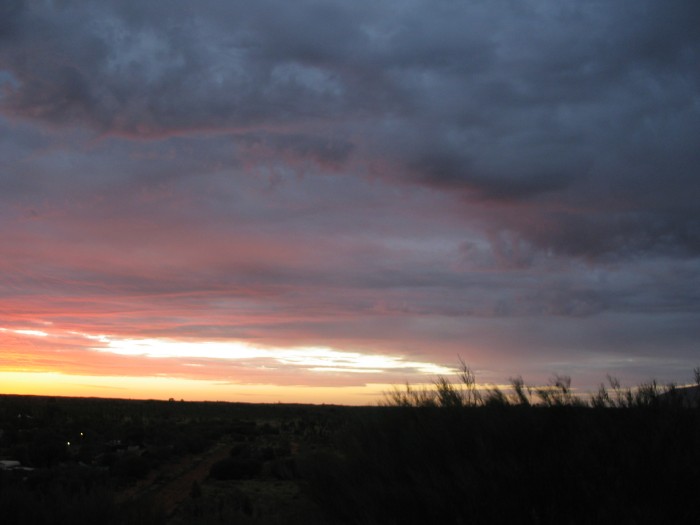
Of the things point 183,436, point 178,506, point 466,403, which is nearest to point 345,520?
point 466,403

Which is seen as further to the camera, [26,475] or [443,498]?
[26,475]

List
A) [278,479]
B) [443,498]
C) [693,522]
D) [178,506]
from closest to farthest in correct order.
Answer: [693,522]
[443,498]
[178,506]
[278,479]

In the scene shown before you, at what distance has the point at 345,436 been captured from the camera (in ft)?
51.1

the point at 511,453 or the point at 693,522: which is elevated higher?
the point at 511,453

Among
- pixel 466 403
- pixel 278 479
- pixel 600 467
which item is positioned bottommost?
pixel 278 479

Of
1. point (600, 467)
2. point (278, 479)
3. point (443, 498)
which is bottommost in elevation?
point (278, 479)

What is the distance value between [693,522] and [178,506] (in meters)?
15.3

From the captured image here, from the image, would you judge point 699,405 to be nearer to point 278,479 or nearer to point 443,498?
point 443,498

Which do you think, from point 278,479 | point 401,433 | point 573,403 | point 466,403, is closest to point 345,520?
point 401,433

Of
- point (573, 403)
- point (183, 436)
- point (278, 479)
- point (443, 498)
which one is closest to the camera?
point (443, 498)

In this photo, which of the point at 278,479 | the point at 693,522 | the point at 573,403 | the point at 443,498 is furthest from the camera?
the point at 278,479

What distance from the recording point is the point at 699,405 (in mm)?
11344

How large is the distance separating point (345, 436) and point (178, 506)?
7578 mm

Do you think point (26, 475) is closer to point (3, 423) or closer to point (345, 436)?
point (345, 436)
